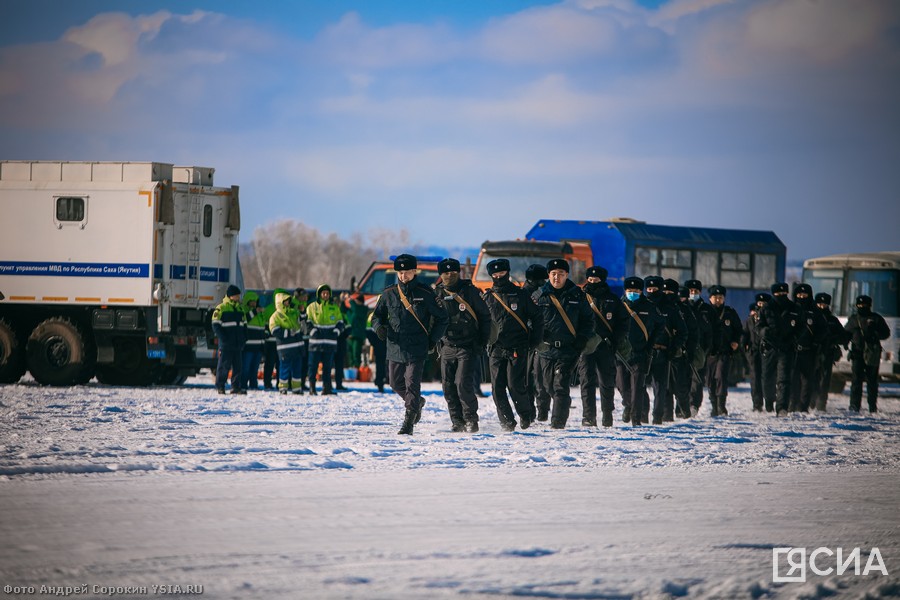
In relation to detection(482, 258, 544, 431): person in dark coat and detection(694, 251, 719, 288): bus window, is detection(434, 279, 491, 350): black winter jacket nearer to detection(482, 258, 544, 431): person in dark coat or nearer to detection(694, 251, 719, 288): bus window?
detection(482, 258, 544, 431): person in dark coat

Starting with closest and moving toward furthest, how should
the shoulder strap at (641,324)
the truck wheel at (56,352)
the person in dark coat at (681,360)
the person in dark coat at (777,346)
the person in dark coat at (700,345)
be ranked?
the shoulder strap at (641,324) < the person in dark coat at (681,360) < the person in dark coat at (700,345) < the person in dark coat at (777,346) < the truck wheel at (56,352)

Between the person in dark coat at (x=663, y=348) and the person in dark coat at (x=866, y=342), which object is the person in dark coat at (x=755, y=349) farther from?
the person in dark coat at (x=663, y=348)

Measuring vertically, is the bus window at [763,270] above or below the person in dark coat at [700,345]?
above

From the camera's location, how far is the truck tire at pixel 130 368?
71.9 feet

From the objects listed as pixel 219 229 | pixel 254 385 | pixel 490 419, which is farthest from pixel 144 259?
pixel 490 419

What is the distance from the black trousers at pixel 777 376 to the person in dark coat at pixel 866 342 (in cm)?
151

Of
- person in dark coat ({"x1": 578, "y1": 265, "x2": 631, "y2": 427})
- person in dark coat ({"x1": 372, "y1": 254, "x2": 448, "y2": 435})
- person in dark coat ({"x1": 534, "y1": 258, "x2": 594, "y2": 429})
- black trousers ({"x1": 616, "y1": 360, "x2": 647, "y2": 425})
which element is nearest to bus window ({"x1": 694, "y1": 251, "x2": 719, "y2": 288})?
black trousers ({"x1": 616, "y1": 360, "x2": 647, "y2": 425})

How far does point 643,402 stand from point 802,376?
485cm

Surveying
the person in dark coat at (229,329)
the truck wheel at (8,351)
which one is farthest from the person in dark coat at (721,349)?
the truck wheel at (8,351)

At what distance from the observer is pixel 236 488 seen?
9.12 meters

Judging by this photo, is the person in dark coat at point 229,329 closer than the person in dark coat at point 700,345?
No

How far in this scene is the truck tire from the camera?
21.9m

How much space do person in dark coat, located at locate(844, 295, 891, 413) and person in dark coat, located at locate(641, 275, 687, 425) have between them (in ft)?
13.7

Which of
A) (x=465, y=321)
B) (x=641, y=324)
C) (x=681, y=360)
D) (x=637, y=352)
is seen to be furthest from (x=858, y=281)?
(x=465, y=321)
